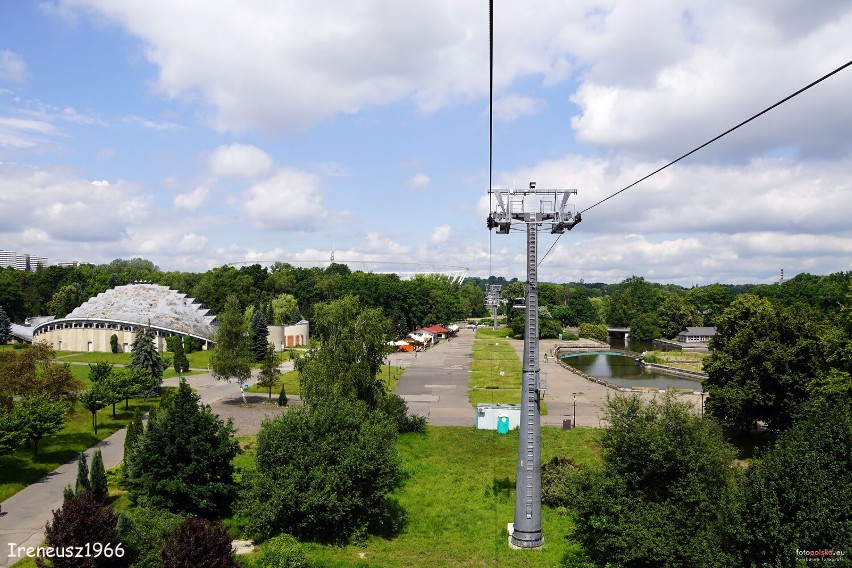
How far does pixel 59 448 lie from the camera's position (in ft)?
81.7

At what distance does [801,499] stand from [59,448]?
27.9 meters

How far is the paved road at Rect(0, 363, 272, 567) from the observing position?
53.0 ft

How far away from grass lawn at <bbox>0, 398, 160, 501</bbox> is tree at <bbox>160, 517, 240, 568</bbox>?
12.5 metres

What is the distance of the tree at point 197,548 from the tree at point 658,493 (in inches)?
335

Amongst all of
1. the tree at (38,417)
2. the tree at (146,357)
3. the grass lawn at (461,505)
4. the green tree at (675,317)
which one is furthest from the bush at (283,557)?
the green tree at (675,317)

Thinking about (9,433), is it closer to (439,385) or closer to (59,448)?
(59,448)

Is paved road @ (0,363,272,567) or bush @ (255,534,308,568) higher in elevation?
bush @ (255,534,308,568)

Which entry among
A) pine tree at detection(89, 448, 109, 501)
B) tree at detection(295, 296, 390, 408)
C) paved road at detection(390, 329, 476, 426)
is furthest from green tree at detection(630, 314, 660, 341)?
pine tree at detection(89, 448, 109, 501)

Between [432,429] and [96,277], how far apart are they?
8187 centimetres

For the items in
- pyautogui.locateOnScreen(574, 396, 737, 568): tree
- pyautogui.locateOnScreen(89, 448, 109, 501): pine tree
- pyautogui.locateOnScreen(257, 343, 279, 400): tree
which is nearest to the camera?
pyautogui.locateOnScreen(574, 396, 737, 568): tree

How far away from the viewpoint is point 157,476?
17.1 m

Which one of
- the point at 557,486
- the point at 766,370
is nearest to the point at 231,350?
the point at 557,486

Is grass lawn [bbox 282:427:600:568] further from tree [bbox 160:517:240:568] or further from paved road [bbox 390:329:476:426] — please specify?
paved road [bbox 390:329:476:426]

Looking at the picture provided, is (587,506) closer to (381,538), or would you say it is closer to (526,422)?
(526,422)
